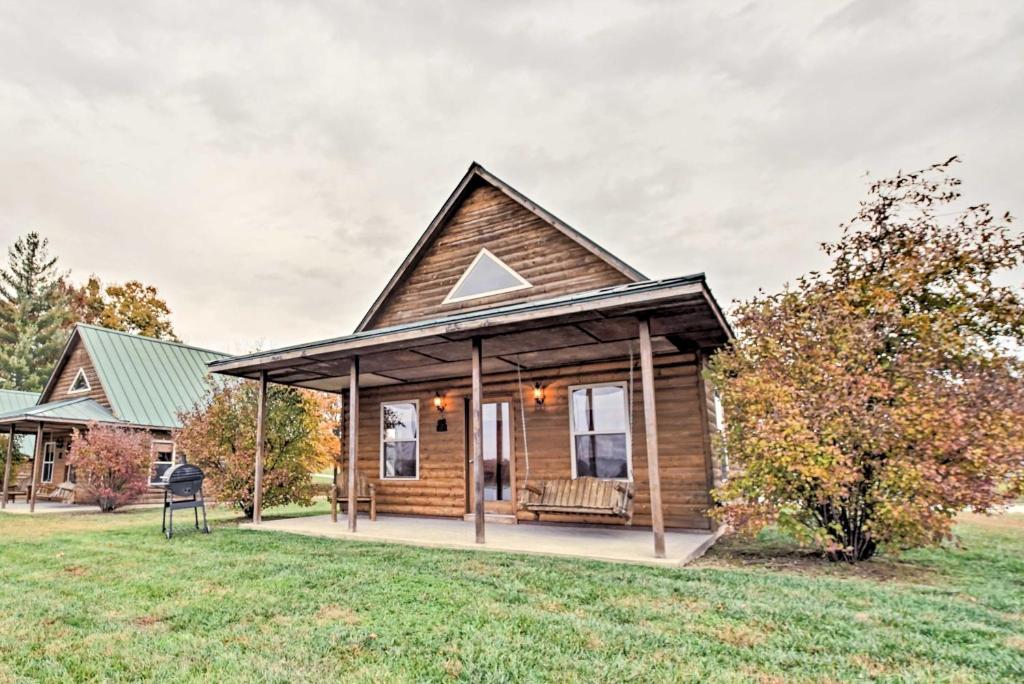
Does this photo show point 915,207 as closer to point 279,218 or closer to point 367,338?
point 367,338

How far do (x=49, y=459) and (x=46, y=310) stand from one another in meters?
20.3

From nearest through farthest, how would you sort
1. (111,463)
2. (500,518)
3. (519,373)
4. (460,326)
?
(460,326) < (519,373) < (500,518) < (111,463)

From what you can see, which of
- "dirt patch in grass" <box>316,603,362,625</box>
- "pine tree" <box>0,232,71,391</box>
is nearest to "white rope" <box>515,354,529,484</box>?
"dirt patch in grass" <box>316,603,362,625</box>

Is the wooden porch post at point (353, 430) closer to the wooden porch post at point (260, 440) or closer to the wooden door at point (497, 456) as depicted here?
the wooden porch post at point (260, 440)

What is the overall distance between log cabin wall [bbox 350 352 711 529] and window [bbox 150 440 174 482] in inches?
355

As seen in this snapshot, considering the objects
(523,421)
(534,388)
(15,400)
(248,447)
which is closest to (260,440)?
(248,447)

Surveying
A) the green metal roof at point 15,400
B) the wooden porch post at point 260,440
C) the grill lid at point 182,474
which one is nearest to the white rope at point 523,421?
the wooden porch post at point 260,440

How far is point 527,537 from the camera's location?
7121mm

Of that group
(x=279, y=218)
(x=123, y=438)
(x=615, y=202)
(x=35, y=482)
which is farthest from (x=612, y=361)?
(x=35, y=482)

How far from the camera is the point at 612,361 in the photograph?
27.4ft

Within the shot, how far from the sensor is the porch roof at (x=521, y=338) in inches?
219

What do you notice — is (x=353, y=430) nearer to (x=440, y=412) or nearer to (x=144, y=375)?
(x=440, y=412)

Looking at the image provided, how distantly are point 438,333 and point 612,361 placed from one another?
304 cm

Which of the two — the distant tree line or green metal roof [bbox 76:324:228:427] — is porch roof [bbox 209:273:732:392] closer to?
green metal roof [bbox 76:324:228:427]
